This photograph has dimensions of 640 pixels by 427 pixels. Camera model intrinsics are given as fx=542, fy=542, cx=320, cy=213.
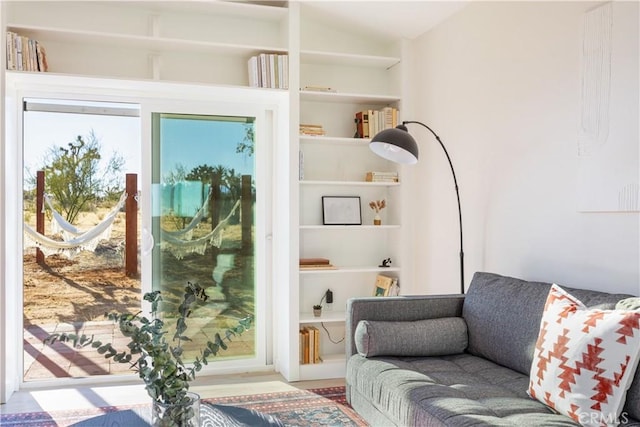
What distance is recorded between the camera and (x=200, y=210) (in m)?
3.94

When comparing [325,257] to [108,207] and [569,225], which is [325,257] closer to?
[108,207]

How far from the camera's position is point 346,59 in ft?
13.2

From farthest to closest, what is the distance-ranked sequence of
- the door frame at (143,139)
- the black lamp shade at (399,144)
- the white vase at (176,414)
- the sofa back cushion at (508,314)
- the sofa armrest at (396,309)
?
the door frame at (143,139)
the black lamp shade at (399,144)
the sofa armrest at (396,309)
the sofa back cushion at (508,314)
the white vase at (176,414)

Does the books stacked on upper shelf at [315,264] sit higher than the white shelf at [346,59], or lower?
lower

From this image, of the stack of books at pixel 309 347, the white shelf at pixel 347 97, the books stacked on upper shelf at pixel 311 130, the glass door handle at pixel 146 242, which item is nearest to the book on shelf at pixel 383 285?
the stack of books at pixel 309 347

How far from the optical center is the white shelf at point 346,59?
3886 millimetres

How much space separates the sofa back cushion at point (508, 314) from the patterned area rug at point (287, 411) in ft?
2.69

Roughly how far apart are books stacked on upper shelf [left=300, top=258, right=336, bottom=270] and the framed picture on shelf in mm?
291

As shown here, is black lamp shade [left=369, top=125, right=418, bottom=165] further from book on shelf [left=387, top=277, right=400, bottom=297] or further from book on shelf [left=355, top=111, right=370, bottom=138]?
book on shelf [left=387, top=277, right=400, bottom=297]

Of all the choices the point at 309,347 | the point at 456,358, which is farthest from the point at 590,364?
the point at 309,347

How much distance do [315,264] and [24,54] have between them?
90.2 inches

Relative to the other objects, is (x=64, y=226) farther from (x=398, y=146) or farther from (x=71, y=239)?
(x=398, y=146)

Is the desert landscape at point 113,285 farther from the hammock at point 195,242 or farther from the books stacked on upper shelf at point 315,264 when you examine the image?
the books stacked on upper shelf at point 315,264

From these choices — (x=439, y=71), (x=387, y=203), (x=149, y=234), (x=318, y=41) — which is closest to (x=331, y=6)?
(x=318, y=41)
